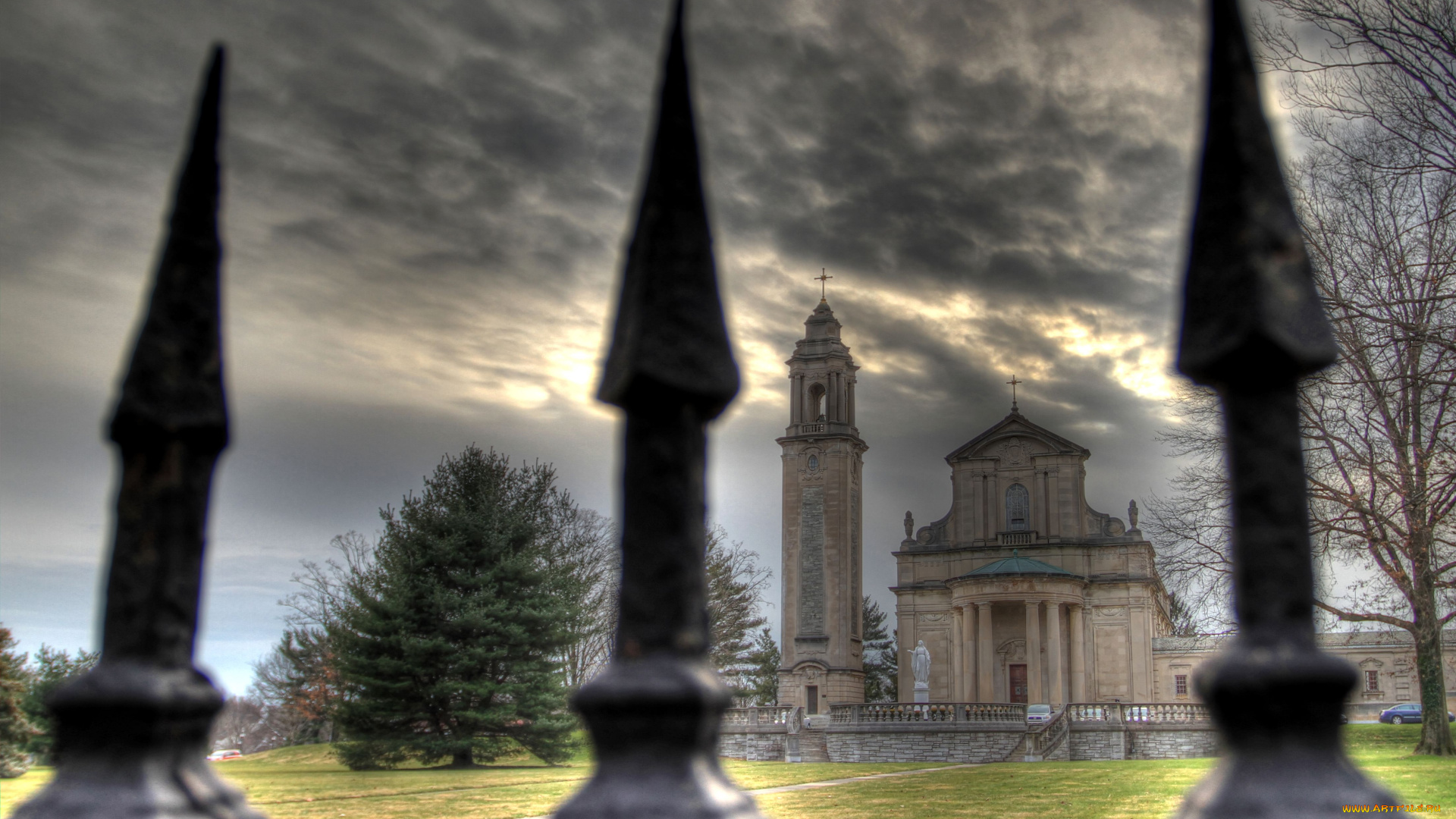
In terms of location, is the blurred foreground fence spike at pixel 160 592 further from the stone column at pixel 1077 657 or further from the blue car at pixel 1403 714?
the blue car at pixel 1403 714

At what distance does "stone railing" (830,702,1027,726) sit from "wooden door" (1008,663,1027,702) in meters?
9.45

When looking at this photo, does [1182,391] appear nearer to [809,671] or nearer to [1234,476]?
[1234,476]

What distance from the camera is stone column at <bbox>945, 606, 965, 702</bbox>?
150ft

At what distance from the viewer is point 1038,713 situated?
38375 mm

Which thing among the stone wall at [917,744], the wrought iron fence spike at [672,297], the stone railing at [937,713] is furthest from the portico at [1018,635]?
the wrought iron fence spike at [672,297]

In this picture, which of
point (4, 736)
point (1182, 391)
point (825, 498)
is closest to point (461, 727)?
point (4, 736)

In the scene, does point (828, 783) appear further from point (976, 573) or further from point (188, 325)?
point (976, 573)

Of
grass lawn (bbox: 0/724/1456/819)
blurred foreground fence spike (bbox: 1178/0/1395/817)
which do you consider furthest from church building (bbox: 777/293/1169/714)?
blurred foreground fence spike (bbox: 1178/0/1395/817)

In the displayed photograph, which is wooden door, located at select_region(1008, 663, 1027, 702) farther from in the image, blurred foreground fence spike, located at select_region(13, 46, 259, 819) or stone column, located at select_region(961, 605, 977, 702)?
blurred foreground fence spike, located at select_region(13, 46, 259, 819)

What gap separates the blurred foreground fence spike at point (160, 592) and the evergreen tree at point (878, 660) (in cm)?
6681

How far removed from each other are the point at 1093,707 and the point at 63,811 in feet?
128

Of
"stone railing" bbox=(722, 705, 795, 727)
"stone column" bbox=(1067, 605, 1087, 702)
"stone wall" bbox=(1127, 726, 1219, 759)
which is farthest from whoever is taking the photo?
"stone column" bbox=(1067, 605, 1087, 702)

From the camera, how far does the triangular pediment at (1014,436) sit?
49938 millimetres

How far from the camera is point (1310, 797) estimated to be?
1.39 meters
